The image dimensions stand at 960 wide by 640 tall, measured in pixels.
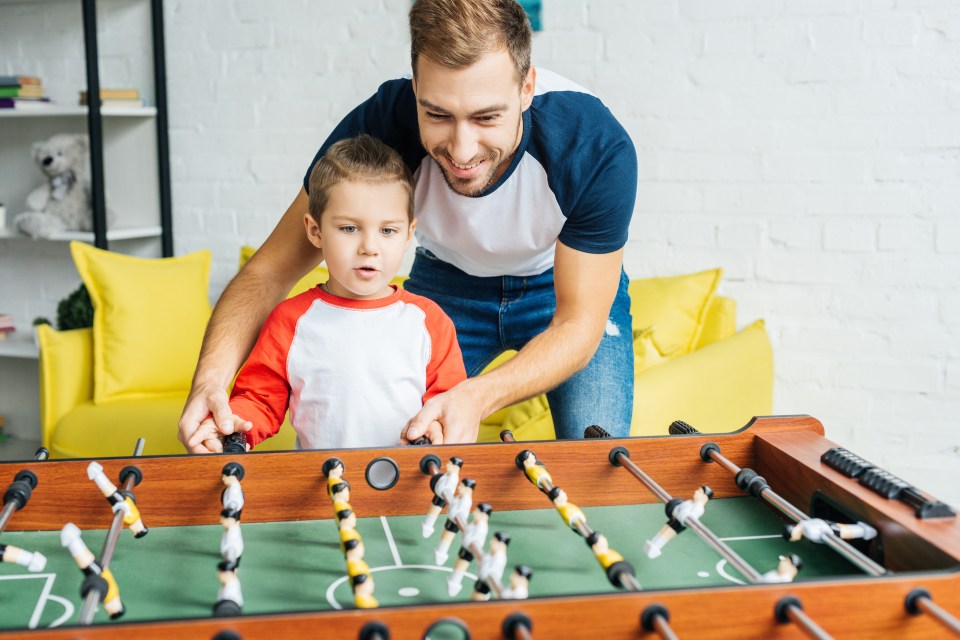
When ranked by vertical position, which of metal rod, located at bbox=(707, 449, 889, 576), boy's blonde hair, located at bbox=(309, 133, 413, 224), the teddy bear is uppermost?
boy's blonde hair, located at bbox=(309, 133, 413, 224)

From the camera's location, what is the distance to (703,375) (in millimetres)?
2555

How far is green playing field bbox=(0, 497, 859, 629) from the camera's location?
98 centimetres

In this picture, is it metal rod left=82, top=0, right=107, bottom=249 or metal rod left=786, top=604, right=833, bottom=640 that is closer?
metal rod left=786, top=604, right=833, bottom=640

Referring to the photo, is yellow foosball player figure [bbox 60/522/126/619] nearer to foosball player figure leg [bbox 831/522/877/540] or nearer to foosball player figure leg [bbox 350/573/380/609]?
foosball player figure leg [bbox 350/573/380/609]

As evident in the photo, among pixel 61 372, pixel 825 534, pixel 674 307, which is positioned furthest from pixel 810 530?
pixel 61 372

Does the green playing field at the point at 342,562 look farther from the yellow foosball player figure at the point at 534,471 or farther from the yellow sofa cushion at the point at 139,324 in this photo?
the yellow sofa cushion at the point at 139,324

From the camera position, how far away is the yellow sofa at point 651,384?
8.16ft

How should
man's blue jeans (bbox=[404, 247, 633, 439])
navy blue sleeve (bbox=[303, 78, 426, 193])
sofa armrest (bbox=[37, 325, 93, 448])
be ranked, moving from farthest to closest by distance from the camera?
sofa armrest (bbox=[37, 325, 93, 448]) < man's blue jeans (bbox=[404, 247, 633, 439]) < navy blue sleeve (bbox=[303, 78, 426, 193])

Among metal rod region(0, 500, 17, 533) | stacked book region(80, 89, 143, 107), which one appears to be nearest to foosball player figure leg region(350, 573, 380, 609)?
metal rod region(0, 500, 17, 533)

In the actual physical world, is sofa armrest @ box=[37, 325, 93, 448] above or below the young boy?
below

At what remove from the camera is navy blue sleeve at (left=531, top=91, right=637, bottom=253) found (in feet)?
6.16

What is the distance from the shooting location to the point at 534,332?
7.14ft

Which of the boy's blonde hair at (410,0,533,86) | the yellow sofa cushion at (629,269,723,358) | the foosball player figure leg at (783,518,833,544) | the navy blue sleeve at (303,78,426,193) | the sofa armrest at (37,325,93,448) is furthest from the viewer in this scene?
the sofa armrest at (37,325,93,448)

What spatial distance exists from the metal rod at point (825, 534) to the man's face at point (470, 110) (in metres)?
0.70
